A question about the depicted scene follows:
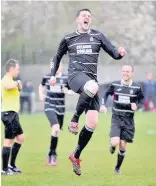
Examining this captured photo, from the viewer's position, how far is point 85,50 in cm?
1153

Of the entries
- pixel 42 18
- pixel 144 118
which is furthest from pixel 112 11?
pixel 144 118

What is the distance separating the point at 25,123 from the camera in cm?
3119

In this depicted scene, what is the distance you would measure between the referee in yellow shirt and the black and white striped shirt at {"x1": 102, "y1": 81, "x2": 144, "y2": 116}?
178 cm

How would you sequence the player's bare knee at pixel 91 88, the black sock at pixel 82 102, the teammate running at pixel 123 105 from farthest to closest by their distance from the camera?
the teammate running at pixel 123 105, the black sock at pixel 82 102, the player's bare knee at pixel 91 88

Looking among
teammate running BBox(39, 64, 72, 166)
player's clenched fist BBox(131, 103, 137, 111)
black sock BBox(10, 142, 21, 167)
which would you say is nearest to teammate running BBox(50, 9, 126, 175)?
player's clenched fist BBox(131, 103, 137, 111)

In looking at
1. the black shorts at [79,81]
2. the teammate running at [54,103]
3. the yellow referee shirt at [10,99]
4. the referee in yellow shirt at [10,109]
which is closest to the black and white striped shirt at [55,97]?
the teammate running at [54,103]

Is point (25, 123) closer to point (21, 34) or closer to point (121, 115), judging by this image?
point (21, 34)

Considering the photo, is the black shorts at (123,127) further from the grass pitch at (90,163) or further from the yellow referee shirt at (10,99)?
the yellow referee shirt at (10,99)

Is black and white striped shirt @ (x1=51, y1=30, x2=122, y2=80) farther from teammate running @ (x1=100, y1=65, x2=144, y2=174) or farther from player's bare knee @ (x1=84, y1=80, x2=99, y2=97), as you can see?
teammate running @ (x1=100, y1=65, x2=144, y2=174)

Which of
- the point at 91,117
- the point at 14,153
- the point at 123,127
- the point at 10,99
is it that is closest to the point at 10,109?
the point at 10,99

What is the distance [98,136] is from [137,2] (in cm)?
1746

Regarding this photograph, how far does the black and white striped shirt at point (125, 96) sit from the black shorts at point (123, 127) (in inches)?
4.6

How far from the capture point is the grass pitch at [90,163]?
42.9 feet

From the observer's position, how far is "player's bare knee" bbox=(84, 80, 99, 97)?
36.3 feet
